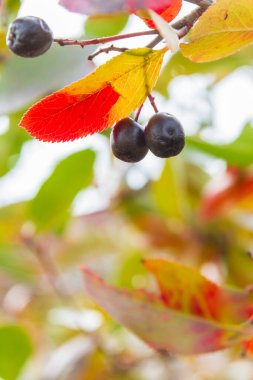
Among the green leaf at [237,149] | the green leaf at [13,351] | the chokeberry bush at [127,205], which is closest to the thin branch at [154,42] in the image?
the chokeberry bush at [127,205]

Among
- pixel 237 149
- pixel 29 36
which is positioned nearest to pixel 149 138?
pixel 29 36

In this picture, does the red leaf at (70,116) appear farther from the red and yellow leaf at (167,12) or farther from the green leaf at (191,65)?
the green leaf at (191,65)

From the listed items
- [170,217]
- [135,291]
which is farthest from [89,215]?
[135,291]

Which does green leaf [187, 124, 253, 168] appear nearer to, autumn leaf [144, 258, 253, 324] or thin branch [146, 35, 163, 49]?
autumn leaf [144, 258, 253, 324]

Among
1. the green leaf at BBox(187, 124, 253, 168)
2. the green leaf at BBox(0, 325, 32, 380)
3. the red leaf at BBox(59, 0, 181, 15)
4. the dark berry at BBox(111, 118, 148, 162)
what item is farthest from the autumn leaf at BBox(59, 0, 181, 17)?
the green leaf at BBox(0, 325, 32, 380)

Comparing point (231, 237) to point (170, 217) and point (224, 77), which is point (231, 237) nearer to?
point (170, 217)

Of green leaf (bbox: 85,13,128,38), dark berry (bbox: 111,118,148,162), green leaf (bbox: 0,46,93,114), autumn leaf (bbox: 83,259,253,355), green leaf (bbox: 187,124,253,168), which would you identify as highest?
green leaf (bbox: 85,13,128,38)
